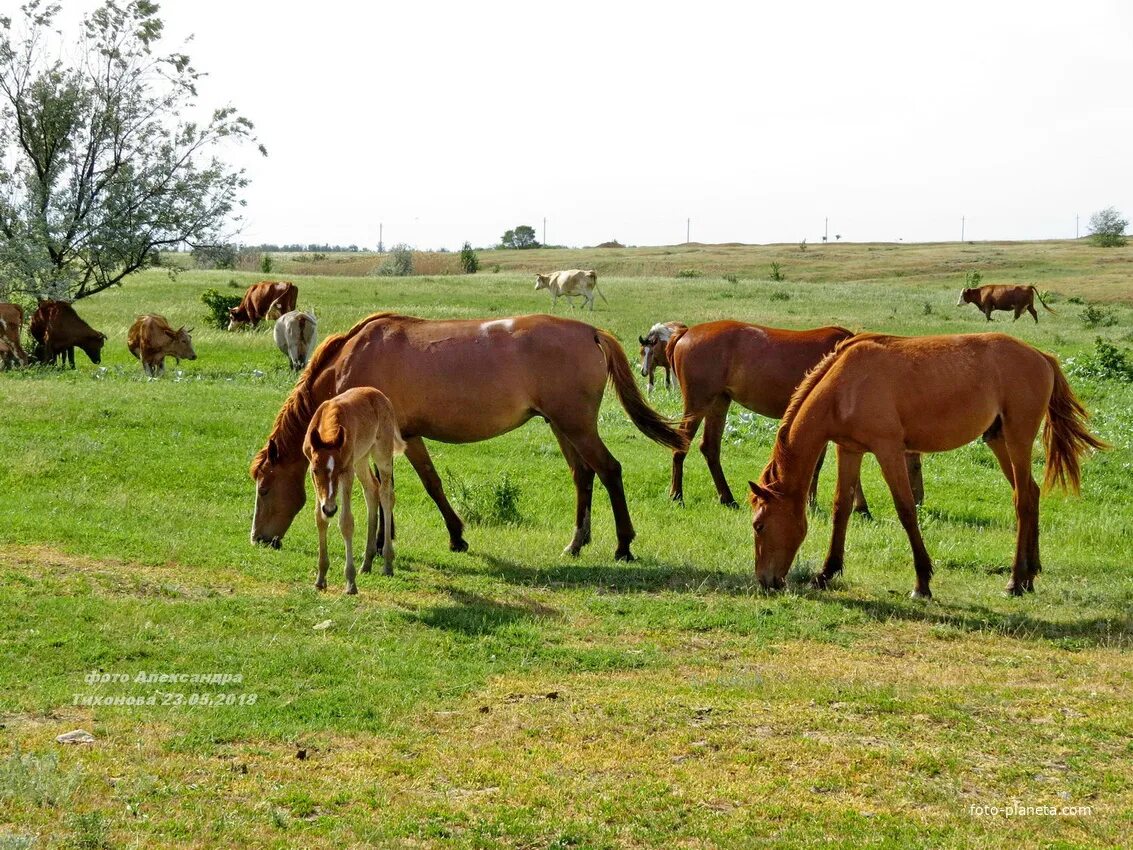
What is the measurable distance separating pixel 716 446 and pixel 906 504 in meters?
4.52

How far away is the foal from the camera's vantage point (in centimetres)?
933

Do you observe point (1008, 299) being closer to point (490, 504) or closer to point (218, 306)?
point (218, 306)

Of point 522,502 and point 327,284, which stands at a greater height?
point 327,284

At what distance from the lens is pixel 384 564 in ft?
34.2

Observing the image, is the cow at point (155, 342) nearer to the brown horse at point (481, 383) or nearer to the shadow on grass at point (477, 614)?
the brown horse at point (481, 383)

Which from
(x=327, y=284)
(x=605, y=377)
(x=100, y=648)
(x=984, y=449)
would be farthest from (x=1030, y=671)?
(x=327, y=284)

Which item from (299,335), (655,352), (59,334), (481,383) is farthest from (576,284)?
(481,383)

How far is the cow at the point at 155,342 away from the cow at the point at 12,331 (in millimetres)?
2137

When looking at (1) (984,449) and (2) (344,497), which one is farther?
(1) (984,449)

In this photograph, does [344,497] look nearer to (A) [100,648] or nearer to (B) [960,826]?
(A) [100,648]

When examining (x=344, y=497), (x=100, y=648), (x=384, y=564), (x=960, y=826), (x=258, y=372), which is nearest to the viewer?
(x=960, y=826)

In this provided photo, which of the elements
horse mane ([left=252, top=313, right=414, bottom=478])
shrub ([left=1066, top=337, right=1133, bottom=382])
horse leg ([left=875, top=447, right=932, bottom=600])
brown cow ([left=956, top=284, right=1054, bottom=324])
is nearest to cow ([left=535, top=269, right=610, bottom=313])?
brown cow ([left=956, top=284, right=1054, bottom=324])

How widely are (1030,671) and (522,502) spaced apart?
6962mm

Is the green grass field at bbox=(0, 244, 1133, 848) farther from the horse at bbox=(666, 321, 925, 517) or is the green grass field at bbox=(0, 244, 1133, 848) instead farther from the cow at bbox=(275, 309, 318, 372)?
the cow at bbox=(275, 309, 318, 372)
